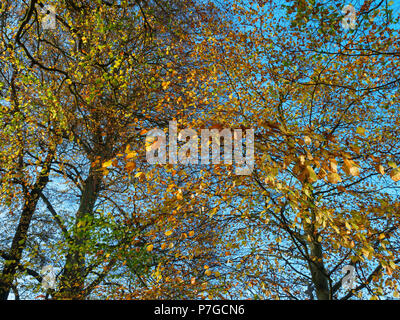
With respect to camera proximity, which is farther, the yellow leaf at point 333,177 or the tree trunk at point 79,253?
the tree trunk at point 79,253

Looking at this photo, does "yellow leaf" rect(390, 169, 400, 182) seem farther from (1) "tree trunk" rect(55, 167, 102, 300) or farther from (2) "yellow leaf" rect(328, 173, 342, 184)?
(1) "tree trunk" rect(55, 167, 102, 300)

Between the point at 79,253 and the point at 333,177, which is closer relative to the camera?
the point at 333,177

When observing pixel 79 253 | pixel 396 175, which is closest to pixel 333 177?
pixel 396 175

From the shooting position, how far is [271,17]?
29.2 feet

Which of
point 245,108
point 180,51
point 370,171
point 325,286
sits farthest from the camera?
point 180,51

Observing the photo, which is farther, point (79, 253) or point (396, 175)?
point (79, 253)

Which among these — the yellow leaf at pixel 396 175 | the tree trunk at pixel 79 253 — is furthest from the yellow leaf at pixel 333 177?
the tree trunk at pixel 79 253

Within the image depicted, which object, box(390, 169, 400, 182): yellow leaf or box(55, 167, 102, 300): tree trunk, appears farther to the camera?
box(55, 167, 102, 300): tree trunk

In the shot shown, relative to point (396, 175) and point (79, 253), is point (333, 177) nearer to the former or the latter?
point (396, 175)

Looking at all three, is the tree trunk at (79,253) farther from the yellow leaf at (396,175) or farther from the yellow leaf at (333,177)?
the yellow leaf at (396,175)

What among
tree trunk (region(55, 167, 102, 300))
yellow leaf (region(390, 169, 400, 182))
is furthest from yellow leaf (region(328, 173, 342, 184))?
tree trunk (region(55, 167, 102, 300))
